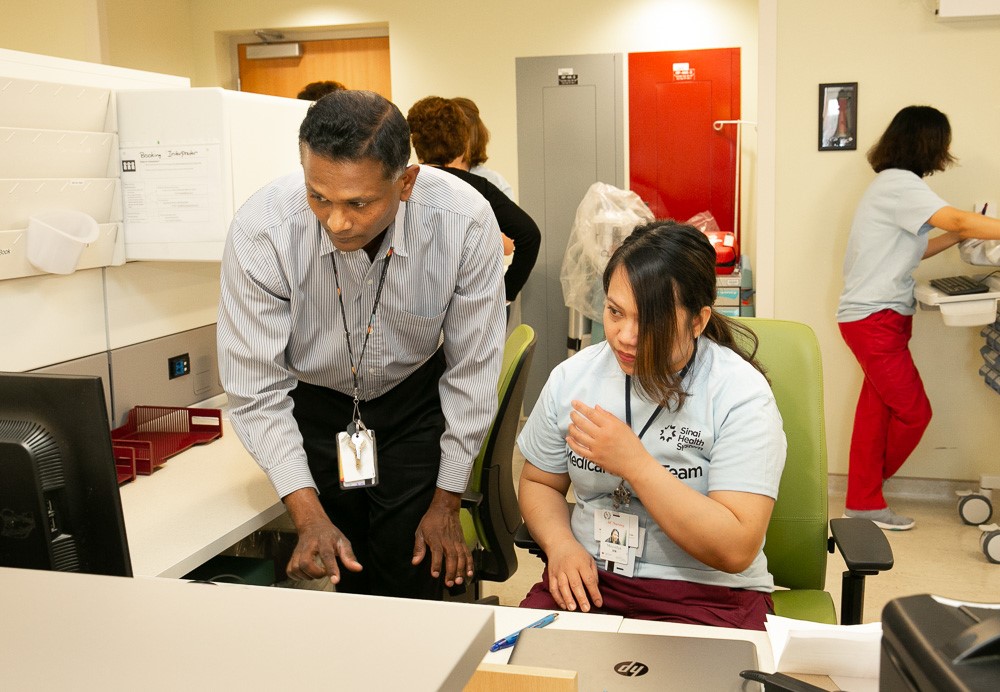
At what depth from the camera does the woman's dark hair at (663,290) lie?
61.1 inches

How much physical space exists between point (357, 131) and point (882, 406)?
2709mm

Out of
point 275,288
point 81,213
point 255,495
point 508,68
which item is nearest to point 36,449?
point 275,288

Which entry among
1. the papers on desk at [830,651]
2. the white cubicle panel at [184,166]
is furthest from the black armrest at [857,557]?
the white cubicle panel at [184,166]

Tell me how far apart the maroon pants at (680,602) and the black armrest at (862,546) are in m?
0.16

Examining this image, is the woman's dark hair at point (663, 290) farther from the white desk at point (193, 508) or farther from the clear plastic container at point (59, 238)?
the clear plastic container at point (59, 238)

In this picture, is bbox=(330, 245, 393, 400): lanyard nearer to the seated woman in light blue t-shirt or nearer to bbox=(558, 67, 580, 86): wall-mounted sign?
the seated woman in light blue t-shirt

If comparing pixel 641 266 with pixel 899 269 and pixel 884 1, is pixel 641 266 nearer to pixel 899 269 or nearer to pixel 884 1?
pixel 899 269

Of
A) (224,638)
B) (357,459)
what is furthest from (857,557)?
(224,638)

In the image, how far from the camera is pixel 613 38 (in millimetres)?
4797

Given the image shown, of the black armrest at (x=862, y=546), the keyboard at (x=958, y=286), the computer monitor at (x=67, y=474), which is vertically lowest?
the black armrest at (x=862, y=546)

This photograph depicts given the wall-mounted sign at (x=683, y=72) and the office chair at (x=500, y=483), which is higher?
the wall-mounted sign at (x=683, y=72)

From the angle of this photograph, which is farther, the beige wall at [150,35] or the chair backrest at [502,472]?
the beige wall at [150,35]

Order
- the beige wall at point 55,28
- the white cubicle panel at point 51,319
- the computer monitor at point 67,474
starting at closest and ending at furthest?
the computer monitor at point 67,474 < the white cubicle panel at point 51,319 < the beige wall at point 55,28

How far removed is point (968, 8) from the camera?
3.46 metres
